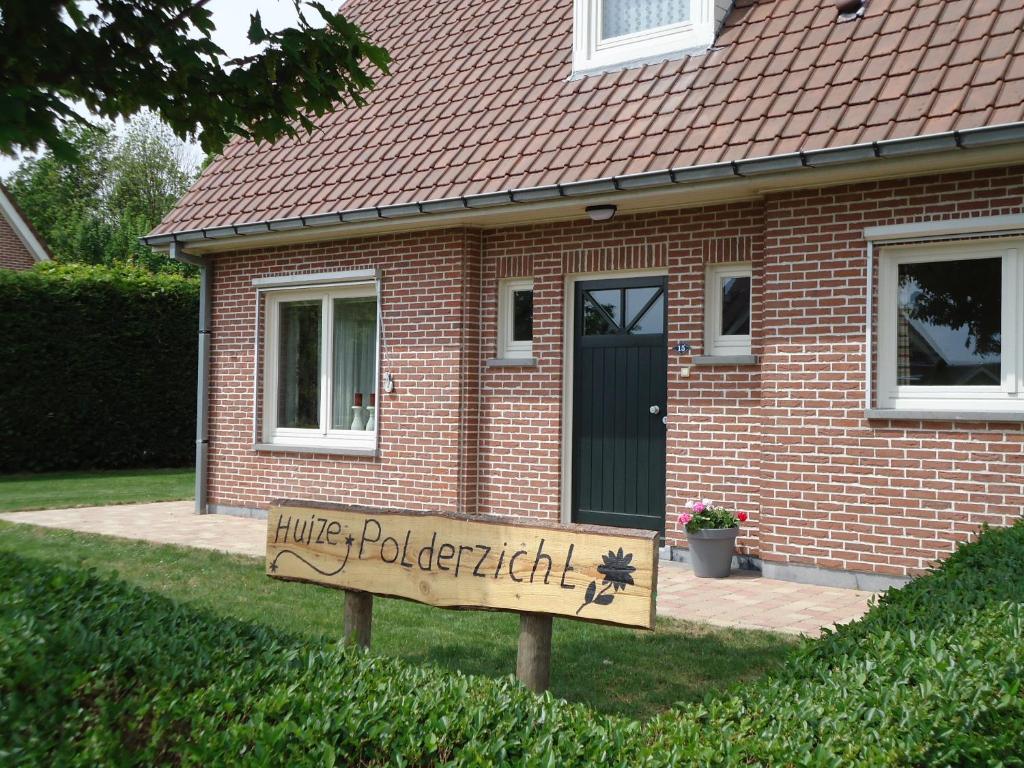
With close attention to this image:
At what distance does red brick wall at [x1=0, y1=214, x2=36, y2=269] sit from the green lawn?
495 inches

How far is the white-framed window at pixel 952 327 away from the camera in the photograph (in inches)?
279

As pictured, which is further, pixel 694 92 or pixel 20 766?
pixel 694 92

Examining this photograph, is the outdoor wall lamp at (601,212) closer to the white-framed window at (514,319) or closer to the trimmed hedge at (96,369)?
the white-framed window at (514,319)

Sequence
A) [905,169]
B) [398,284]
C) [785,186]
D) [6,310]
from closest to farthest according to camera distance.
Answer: [905,169], [785,186], [398,284], [6,310]

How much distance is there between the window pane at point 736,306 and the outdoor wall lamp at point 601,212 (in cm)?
114

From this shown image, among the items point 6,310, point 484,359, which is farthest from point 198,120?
point 6,310

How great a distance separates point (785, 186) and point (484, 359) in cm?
348

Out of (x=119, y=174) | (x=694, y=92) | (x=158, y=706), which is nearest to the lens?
(x=158, y=706)

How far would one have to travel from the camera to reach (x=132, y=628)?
3.20 m

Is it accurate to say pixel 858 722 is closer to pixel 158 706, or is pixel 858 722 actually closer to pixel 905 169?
pixel 158 706

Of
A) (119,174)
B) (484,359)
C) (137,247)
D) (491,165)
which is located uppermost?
(119,174)

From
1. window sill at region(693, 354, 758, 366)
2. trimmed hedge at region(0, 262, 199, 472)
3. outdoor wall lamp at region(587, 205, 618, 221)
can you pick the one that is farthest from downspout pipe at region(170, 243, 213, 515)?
window sill at region(693, 354, 758, 366)

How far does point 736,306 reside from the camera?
28.5 feet

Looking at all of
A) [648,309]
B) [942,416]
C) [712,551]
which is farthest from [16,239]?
[942,416]
